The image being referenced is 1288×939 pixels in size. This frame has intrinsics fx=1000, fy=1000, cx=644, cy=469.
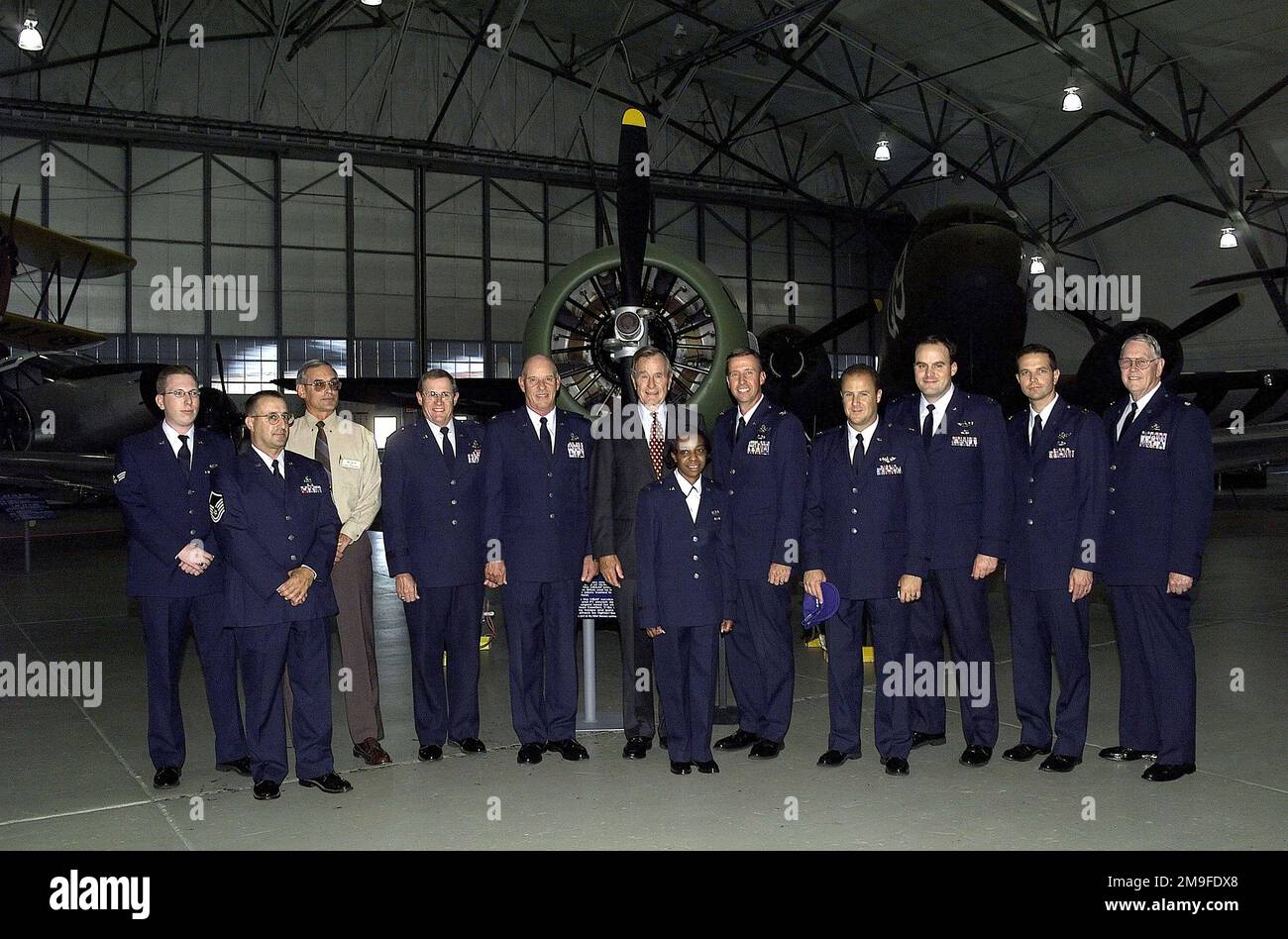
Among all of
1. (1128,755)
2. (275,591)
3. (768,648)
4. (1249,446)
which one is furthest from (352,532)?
(1249,446)

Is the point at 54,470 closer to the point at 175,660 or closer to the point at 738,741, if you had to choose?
the point at 175,660

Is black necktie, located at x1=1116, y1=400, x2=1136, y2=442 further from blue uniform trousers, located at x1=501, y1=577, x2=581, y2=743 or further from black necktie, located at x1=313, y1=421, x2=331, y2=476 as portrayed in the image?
black necktie, located at x1=313, y1=421, x2=331, y2=476

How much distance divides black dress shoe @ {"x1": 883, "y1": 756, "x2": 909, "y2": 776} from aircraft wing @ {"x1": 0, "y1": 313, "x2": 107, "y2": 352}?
10.5 meters

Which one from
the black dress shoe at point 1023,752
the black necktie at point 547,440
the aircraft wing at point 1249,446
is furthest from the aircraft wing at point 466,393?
the aircraft wing at point 1249,446

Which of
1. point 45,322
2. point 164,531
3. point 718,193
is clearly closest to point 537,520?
point 164,531

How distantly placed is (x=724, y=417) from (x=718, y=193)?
27236 millimetres

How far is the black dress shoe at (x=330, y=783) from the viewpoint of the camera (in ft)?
13.8

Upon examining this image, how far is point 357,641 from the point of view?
4.68m

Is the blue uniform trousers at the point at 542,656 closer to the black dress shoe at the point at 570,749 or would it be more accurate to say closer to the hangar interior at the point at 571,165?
the black dress shoe at the point at 570,749

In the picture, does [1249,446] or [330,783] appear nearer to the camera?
[330,783]

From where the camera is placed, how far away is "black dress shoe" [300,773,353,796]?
165 inches

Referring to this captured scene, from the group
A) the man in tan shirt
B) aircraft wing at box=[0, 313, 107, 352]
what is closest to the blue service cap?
the man in tan shirt

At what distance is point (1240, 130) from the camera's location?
68.4 feet

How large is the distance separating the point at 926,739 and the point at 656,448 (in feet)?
6.36
